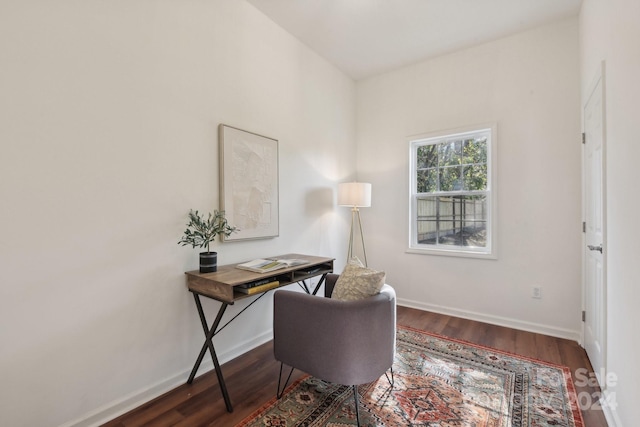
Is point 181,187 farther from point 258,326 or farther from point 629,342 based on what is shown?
point 629,342

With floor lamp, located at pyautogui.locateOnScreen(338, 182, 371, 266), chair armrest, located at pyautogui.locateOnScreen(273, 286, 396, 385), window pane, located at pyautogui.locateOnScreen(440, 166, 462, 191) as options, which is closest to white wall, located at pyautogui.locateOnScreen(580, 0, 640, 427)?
chair armrest, located at pyautogui.locateOnScreen(273, 286, 396, 385)

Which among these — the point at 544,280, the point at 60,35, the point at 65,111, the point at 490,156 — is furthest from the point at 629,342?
the point at 60,35

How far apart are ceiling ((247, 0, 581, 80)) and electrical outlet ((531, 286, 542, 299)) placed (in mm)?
2542

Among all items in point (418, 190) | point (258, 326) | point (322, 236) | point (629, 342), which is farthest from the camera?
point (418, 190)

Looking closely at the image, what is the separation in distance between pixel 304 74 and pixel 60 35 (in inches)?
82.5

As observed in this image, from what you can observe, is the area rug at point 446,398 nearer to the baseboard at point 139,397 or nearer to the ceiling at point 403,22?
the baseboard at point 139,397

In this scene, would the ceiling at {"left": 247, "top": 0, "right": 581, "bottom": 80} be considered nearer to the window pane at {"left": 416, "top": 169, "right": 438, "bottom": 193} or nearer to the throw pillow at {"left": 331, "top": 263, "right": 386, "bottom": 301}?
the window pane at {"left": 416, "top": 169, "right": 438, "bottom": 193}

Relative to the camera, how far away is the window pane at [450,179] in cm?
338

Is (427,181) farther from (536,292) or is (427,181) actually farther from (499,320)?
(499,320)

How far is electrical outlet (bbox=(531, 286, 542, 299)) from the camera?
286cm

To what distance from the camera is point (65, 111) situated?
5.10 ft

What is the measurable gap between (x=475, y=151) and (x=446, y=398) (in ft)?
8.23

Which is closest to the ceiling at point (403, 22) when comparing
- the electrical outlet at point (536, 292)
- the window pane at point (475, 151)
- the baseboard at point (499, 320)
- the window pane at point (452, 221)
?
the window pane at point (475, 151)

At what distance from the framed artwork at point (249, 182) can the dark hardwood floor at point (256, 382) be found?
1017 millimetres
